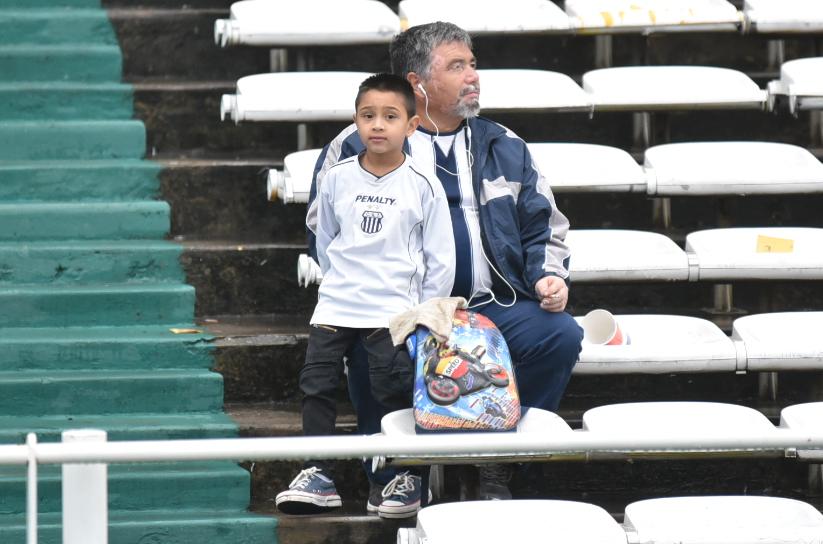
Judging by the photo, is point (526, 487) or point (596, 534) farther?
point (526, 487)

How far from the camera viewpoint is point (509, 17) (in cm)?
431

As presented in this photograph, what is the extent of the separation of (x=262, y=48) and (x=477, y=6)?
655 millimetres

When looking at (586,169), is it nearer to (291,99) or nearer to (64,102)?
(291,99)

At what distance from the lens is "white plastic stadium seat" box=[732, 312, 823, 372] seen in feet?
11.0

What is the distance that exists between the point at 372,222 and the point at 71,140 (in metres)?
1.33

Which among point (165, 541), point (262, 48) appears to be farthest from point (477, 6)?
point (165, 541)

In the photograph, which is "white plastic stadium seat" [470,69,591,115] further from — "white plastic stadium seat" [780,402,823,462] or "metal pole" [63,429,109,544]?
"metal pole" [63,429,109,544]

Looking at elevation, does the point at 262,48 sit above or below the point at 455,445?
above

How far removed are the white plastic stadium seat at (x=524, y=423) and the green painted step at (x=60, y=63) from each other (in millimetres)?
1822

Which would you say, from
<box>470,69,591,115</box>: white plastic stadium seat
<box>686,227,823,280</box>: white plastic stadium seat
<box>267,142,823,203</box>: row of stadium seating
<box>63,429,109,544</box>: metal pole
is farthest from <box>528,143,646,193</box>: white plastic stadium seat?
<box>63,429,109,544</box>: metal pole

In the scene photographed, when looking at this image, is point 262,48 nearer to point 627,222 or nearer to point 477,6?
point 477,6

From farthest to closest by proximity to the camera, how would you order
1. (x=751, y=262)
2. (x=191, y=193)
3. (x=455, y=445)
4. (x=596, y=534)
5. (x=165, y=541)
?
(x=191, y=193)
(x=751, y=262)
(x=165, y=541)
(x=596, y=534)
(x=455, y=445)

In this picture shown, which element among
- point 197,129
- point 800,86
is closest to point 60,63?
point 197,129

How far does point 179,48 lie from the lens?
14.3 feet
